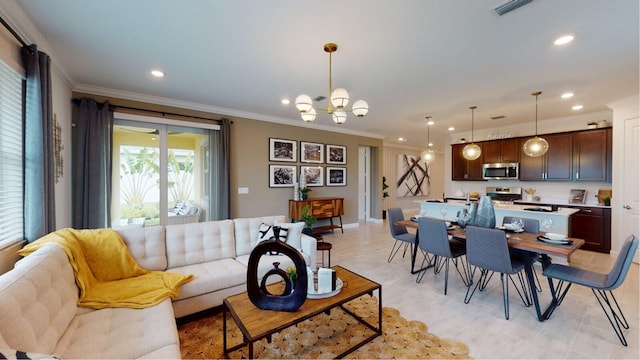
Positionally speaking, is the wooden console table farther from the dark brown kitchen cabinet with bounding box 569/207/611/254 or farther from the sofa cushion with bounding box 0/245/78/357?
the dark brown kitchen cabinet with bounding box 569/207/611/254

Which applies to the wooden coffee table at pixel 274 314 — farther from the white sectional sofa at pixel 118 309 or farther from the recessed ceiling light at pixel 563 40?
the recessed ceiling light at pixel 563 40

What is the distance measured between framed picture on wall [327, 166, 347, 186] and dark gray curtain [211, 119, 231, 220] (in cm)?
253

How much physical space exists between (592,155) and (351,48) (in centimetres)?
558

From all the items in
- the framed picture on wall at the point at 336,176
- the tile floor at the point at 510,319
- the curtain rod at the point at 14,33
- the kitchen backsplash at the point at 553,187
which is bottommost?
the tile floor at the point at 510,319

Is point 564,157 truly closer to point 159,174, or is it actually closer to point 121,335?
point 121,335

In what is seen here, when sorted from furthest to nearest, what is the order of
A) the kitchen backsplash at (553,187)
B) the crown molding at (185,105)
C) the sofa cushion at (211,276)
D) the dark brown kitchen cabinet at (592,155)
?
1. the kitchen backsplash at (553,187)
2. the dark brown kitchen cabinet at (592,155)
3. the crown molding at (185,105)
4. the sofa cushion at (211,276)

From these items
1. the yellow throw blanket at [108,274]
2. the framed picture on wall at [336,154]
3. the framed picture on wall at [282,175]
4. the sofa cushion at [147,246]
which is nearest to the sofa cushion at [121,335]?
the yellow throw blanket at [108,274]

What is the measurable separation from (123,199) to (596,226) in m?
8.24

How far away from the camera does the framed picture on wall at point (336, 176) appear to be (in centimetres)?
644

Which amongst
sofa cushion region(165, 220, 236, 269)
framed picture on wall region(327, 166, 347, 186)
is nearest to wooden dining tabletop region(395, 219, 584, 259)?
sofa cushion region(165, 220, 236, 269)

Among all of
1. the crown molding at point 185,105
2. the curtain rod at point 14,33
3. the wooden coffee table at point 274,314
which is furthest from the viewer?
the crown molding at point 185,105

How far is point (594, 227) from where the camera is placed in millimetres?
4727

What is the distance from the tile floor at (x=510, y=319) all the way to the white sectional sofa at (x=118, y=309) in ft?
5.17

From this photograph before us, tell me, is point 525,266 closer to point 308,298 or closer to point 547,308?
point 547,308
